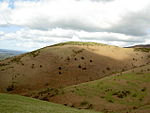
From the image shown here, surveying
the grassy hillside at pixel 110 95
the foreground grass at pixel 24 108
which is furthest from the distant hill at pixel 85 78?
the foreground grass at pixel 24 108

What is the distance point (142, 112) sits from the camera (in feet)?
57.2

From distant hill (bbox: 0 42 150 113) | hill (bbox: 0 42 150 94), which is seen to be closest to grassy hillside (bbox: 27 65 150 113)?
distant hill (bbox: 0 42 150 113)

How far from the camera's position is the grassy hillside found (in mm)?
20531

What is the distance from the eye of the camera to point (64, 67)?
119ft

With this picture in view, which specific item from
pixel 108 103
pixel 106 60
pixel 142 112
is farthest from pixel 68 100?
pixel 106 60

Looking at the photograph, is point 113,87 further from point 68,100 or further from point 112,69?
point 112,69

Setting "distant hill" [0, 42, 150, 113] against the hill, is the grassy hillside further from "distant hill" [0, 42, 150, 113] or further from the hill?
the hill

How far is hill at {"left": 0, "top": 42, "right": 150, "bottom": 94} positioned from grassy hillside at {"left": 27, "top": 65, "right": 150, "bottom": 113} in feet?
18.2

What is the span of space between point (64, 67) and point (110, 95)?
1475 cm

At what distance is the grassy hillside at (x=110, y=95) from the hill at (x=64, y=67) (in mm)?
5539

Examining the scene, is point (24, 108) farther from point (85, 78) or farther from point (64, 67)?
point (64, 67)

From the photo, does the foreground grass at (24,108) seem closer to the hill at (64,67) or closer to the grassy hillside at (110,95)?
the grassy hillside at (110,95)

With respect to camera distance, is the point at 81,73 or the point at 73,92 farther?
the point at 81,73

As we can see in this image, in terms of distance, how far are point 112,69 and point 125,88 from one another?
483 inches
